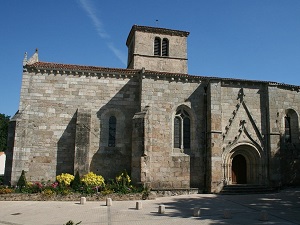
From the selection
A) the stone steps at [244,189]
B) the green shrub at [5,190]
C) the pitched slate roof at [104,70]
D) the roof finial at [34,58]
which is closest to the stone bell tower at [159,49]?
the pitched slate roof at [104,70]

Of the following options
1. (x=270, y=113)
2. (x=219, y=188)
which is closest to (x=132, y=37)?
(x=270, y=113)

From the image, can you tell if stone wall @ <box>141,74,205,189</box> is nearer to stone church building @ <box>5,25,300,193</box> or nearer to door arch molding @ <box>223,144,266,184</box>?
stone church building @ <box>5,25,300,193</box>

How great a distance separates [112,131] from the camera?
21297mm

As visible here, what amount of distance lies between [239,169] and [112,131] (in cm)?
1013

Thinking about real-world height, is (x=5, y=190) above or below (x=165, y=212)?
above

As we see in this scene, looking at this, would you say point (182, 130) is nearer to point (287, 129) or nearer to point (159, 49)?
point (287, 129)

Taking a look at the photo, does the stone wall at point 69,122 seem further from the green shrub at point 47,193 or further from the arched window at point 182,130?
the arched window at point 182,130

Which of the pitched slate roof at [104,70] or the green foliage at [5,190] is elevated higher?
the pitched slate roof at [104,70]

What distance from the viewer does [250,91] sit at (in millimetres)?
22234

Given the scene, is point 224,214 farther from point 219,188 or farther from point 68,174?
point 68,174

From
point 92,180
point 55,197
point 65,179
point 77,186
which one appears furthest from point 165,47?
point 55,197

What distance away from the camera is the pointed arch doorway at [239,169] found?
21516mm

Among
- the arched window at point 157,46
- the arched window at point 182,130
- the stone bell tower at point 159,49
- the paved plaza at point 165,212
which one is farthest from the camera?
the arched window at point 157,46

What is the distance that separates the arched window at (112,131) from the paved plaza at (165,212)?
5484mm
